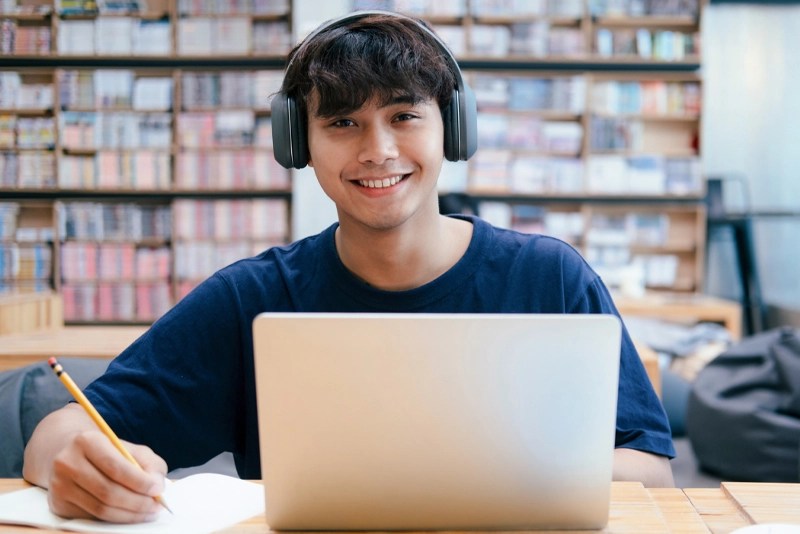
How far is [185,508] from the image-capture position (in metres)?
0.89

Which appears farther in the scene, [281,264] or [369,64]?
[281,264]

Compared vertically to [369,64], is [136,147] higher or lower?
lower

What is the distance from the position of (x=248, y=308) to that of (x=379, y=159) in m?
0.30

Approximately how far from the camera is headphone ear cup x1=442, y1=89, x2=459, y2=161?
53.6 inches

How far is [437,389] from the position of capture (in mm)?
724

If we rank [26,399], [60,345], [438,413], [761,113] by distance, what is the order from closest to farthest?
[438,413]
[26,399]
[60,345]
[761,113]

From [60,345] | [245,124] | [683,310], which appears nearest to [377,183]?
[60,345]

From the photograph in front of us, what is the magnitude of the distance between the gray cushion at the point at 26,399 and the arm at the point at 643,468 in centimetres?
100

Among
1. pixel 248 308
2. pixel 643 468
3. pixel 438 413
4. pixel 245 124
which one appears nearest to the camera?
pixel 438 413

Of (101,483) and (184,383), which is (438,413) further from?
(184,383)

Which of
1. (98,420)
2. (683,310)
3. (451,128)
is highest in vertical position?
(451,128)

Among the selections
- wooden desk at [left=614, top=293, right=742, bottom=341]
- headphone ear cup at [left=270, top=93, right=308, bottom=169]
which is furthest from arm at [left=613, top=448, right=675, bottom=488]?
wooden desk at [left=614, top=293, right=742, bottom=341]

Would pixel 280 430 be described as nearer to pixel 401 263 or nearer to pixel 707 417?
pixel 401 263

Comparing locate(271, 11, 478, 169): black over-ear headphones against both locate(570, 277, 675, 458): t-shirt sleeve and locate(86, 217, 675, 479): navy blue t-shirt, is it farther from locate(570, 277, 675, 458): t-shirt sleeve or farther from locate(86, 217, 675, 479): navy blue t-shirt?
locate(570, 277, 675, 458): t-shirt sleeve
